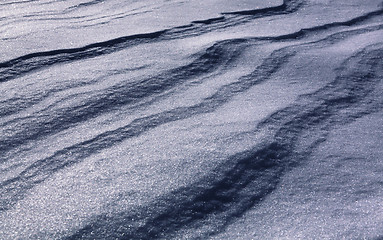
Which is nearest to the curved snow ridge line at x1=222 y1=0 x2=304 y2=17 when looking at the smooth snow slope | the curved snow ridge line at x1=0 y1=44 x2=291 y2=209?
the smooth snow slope

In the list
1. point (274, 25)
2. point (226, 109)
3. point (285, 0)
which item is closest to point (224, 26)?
point (274, 25)

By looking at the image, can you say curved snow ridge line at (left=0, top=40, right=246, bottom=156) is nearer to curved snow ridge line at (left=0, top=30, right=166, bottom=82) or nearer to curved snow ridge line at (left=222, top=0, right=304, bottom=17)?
curved snow ridge line at (left=0, top=30, right=166, bottom=82)

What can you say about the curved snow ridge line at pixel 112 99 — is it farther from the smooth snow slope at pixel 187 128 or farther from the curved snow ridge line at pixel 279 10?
the curved snow ridge line at pixel 279 10

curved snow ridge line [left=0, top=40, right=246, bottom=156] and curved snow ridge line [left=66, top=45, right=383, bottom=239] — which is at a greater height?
curved snow ridge line [left=0, top=40, right=246, bottom=156]

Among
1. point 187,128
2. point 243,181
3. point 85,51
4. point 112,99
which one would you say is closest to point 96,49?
point 85,51

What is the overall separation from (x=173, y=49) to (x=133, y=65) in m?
0.19

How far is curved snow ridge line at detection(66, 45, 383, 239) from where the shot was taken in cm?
82

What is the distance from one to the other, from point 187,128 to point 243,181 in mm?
236

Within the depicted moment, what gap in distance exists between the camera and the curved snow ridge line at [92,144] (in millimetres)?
903

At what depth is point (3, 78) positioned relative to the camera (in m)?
1.32

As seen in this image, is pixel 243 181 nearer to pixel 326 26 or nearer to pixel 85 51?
pixel 85 51

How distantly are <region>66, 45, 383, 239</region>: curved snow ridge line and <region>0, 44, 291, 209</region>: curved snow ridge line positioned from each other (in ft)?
0.55

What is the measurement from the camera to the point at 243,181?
3.10ft

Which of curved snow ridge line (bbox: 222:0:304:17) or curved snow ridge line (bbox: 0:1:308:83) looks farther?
curved snow ridge line (bbox: 222:0:304:17)
